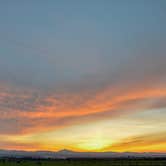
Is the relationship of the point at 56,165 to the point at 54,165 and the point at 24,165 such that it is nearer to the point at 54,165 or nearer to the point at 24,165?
the point at 54,165

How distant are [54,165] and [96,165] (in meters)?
8.24

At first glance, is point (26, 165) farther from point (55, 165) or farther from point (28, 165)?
point (55, 165)

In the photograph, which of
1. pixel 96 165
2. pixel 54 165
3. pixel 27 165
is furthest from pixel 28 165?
pixel 96 165

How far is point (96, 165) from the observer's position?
2699 inches

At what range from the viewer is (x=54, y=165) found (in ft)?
236

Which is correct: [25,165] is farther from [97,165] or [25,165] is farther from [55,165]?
[97,165]

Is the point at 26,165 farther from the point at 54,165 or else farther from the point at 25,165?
the point at 54,165

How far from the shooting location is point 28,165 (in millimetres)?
70125

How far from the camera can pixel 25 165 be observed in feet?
229

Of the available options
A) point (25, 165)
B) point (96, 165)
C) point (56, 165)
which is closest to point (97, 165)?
point (96, 165)

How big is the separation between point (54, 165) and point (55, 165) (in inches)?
7.3

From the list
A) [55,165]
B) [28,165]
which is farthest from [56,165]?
[28,165]

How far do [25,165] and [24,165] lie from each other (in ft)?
0.79

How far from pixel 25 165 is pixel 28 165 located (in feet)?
1.75
